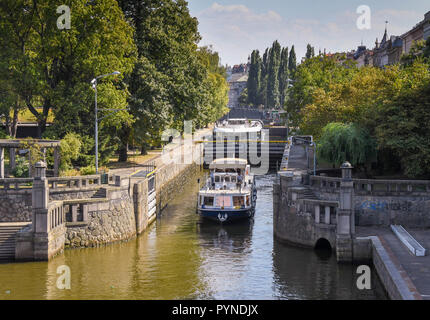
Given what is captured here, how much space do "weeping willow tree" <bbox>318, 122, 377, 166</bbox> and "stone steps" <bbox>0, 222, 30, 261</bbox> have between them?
23.1 metres

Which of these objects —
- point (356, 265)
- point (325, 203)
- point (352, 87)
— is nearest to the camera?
point (356, 265)

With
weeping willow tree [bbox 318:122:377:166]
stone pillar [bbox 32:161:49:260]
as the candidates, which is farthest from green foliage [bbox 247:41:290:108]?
stone pillar [bbox 32:161:49:260]

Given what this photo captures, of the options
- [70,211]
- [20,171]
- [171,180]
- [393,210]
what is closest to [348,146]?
[393,210]

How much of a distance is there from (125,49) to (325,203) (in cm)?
2580

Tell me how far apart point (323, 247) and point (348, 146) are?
33.0ft

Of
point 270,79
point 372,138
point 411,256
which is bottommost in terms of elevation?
point 411,256

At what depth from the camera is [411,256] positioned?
3120cm

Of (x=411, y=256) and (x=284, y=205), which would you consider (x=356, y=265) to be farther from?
(x=284, y=205)

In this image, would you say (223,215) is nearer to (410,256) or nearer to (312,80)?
(410,256)

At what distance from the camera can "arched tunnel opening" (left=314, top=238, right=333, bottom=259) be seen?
38.2 meters
